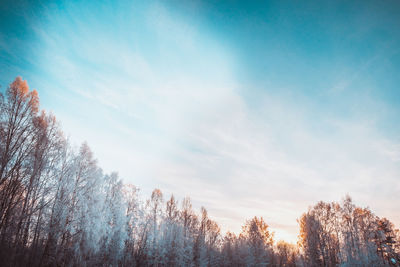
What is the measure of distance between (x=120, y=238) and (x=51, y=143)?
→ 578 inches

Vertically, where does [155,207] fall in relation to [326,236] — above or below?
above

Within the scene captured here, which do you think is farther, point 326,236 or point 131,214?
point 326,236

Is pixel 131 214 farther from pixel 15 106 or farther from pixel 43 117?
pixel 15 106

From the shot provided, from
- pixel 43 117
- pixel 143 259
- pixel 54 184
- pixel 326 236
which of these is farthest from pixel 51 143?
pixel 326 236

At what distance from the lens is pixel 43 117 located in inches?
644

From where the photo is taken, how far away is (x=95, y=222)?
2014 centimetres

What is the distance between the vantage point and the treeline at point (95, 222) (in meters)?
13.2

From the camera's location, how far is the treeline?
13.2 metres

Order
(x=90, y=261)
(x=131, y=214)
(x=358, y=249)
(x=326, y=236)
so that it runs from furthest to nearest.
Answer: (x=326, y=236), (x=358, y=249), (x=131, y=214), (x=90, y=261)

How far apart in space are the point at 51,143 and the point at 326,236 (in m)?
41.1

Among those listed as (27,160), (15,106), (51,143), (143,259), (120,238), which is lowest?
(143,259)

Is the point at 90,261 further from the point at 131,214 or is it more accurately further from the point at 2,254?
the point at 2,254

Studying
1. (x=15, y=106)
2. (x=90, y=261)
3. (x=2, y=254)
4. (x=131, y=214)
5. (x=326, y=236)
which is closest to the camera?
(x=2, y=254)

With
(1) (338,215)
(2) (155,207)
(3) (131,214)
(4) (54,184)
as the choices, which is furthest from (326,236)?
(4) (54,184)
